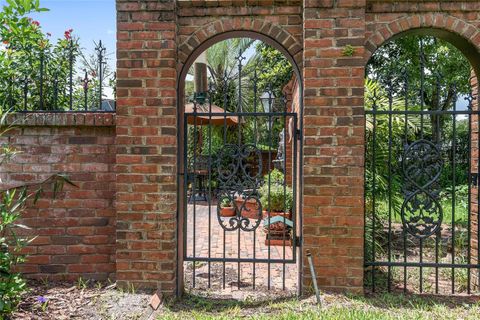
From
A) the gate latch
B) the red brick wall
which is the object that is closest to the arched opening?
the red brick wall

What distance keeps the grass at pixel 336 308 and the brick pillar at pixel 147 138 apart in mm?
356

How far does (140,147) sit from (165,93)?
493 millimetres

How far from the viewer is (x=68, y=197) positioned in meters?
3.34

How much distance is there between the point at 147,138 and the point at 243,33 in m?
1.21

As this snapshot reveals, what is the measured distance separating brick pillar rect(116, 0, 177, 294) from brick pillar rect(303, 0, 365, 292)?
1123 millimetres

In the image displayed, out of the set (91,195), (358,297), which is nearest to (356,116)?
(358,297)

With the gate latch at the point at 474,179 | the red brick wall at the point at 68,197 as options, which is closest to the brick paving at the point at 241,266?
the red brick wall at the point at 68,197

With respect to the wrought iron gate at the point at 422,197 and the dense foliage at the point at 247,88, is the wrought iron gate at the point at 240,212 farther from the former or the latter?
the dense foliage at the point at 247,88

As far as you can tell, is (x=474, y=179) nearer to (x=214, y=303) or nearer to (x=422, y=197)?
(x=422, y=197)

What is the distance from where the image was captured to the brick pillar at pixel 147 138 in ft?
10.2

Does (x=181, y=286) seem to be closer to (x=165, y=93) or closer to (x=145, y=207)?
(x=145, y=207)

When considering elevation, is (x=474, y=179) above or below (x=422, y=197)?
above

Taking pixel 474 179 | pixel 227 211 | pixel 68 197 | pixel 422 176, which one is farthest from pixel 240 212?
pixel 227 211

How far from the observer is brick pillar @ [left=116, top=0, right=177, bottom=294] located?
3.11m
